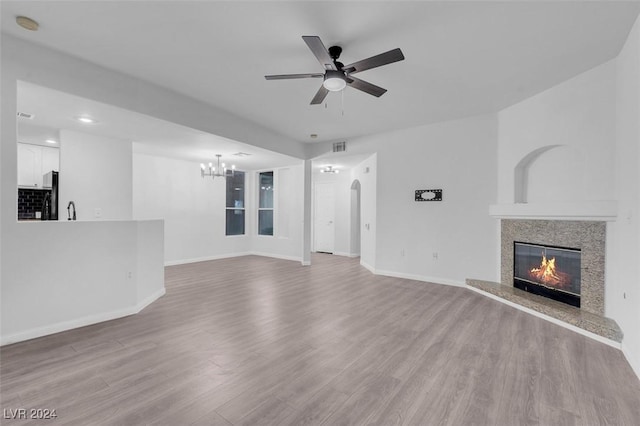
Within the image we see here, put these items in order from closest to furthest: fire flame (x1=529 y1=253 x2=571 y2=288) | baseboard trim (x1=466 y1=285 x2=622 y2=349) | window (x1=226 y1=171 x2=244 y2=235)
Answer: baseboard trim (x1=466 y1=285 x2=622 y2=349)
fire flame (x1=529 y1=253 x2=571 y2=288)
window (x1=226 y1=171 x2=244 y2=235)

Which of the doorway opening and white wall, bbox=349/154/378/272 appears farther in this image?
the doorway opening

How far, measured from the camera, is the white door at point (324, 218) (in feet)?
30.3

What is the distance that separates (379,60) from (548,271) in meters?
3.66

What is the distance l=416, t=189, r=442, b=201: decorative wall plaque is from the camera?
523 cm

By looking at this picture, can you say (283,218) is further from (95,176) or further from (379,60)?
(379,60)

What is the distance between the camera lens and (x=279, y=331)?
120 inches

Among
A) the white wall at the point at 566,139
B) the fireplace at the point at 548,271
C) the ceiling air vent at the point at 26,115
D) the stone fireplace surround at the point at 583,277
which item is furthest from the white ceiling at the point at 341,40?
the fireplace at the point at 548,271

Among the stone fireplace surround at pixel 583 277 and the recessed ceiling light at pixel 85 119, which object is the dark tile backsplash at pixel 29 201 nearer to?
the recessed ceiling light at pixel 85 119

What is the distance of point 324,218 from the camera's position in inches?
371

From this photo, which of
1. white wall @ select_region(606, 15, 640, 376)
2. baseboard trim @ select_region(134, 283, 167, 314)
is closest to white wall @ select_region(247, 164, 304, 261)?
baseboard trim @ select_region(134, 283, 167, 314)

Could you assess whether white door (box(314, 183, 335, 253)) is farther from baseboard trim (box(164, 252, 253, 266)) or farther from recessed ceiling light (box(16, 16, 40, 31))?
recessed ceiling light (box(16, 16, 40, 31))

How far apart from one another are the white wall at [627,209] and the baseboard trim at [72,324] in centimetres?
512

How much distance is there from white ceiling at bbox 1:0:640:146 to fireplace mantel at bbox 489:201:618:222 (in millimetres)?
1567

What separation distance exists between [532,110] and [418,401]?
417 centimetres
